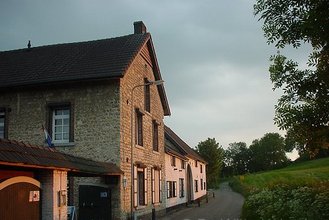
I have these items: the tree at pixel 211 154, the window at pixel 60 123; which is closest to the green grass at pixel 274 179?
the tree at pixel 211 154

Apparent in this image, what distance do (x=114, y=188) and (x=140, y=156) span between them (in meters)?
4.15

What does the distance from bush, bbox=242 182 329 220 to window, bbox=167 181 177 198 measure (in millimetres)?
16933

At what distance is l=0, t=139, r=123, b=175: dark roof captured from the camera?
1123 centimetres

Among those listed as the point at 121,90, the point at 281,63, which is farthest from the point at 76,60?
the point at 281,63

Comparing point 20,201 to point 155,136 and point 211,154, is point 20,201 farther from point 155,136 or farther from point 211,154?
point 211,154

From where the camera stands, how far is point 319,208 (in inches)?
454

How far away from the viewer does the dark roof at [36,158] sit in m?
11.2

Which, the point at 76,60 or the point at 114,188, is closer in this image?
the point at 114,188

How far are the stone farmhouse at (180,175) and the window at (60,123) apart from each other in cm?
1168

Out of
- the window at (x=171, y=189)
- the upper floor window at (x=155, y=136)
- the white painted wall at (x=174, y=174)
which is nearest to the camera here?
the upper floor window at (x=155, y=136)

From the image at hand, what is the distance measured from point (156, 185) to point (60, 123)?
8.49 meters

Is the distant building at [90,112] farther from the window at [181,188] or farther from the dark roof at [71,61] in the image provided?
the window at [181,188]

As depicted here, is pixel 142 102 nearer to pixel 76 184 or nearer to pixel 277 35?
pixel 76 184

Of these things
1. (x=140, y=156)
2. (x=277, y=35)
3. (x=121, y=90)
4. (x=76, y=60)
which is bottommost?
(x=140, y=156)
